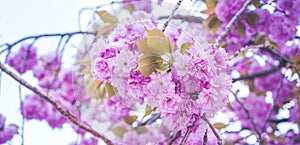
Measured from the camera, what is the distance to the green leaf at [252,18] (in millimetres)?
1441

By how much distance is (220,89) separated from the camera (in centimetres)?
75

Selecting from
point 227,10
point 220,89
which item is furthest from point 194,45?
point 227,10

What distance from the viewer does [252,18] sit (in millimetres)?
1447

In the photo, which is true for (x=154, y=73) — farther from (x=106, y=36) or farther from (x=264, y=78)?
(x=264, y=78)

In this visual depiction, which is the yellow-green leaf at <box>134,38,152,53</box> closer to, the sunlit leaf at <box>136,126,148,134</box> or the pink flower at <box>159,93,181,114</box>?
the pink flower at <box>159,93,181,114</box>

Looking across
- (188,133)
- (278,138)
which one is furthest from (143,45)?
(278,138)

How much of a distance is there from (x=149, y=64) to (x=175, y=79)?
0.04 m

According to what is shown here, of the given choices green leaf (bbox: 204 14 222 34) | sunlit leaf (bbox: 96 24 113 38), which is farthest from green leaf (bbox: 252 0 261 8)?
sunlit leaf (bbox: 96 24 113 38)

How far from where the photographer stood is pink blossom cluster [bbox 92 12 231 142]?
732 mm

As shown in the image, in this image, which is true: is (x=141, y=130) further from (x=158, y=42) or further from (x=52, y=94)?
(x=52, y=94)

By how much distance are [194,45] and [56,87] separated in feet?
3.69

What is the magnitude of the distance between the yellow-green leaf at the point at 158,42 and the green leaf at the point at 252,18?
71cm

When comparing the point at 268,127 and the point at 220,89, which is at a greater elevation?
the point at 268,127

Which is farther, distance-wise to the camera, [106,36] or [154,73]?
[106,36]
